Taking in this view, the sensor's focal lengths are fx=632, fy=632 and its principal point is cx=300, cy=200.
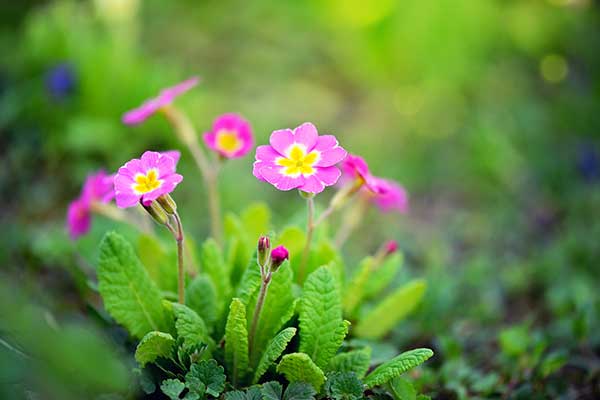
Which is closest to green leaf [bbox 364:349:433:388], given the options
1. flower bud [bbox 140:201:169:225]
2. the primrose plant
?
the primrose plant

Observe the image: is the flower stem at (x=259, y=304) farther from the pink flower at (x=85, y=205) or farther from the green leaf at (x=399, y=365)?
the pink flower at (x=85, y=205)

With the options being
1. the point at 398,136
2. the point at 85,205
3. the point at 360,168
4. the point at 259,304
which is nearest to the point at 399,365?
the point at 259,304

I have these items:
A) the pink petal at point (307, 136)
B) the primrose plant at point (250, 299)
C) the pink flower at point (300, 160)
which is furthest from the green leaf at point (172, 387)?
the pink petal at point (307, 136)

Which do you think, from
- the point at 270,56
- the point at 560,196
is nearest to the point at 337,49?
the point at 270,56

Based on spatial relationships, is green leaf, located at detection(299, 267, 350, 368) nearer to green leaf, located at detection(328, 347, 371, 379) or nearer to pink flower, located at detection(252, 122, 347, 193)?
green leaf, located at detection(328, 347, 371, 379)

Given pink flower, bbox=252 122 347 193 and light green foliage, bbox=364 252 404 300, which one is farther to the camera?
light green foliage, bbox=364 252 404 300

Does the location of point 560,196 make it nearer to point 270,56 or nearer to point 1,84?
point 270,56

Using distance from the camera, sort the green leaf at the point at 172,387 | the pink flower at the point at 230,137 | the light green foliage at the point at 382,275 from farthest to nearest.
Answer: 1. the light green foliage at the point at 382,275
2. the pink flower at the point at 230,137
3. the green leaf at the point at 172,387
